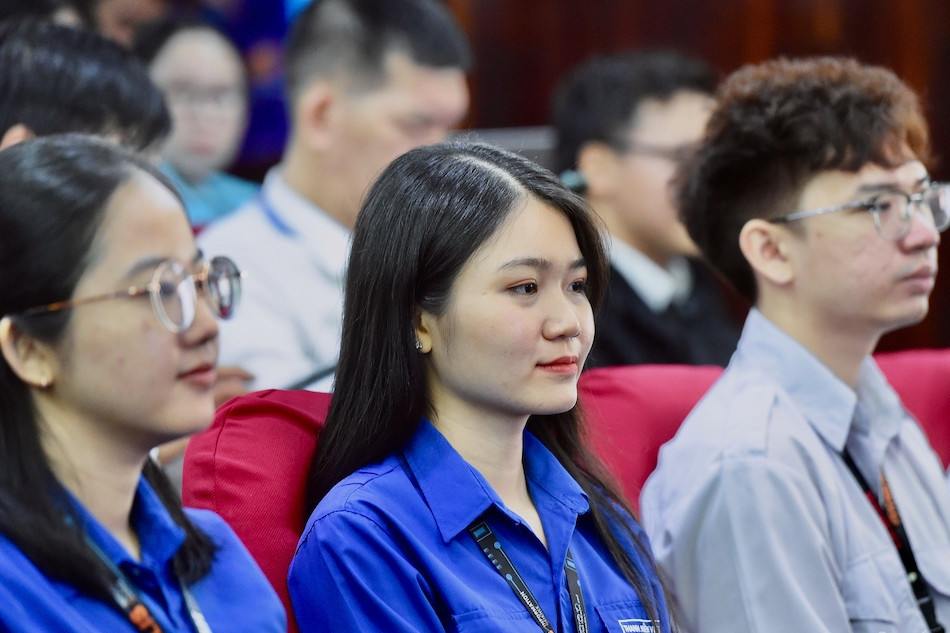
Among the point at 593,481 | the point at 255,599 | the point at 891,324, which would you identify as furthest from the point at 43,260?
the point at 891,324

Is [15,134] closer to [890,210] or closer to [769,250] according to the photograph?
[769,250]

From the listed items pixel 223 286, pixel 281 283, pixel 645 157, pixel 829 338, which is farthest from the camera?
pixel 645 157

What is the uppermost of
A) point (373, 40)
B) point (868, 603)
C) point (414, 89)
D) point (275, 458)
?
point (373, 40)

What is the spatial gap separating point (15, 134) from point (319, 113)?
1.15m

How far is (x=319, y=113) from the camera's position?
2.95 meters

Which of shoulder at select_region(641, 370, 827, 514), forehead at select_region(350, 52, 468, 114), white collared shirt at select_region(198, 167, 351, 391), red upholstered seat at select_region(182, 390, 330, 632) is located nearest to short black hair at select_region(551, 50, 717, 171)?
forehead at select_region(350, 52, 468, 114)

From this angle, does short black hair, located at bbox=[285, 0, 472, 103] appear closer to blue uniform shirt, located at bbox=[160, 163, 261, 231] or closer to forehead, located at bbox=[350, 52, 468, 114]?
forehead, located at bbox=[350, 52, 468, 114]

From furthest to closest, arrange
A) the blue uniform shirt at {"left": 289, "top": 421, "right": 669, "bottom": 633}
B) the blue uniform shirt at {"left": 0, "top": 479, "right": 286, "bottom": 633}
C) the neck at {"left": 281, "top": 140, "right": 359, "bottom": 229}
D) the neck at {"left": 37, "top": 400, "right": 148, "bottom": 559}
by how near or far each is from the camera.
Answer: the neck at {"left": 281, "top": 140, "right": 359, "bottom": 229}, the blue uniform shirt at {"left": 289, "top": 421, "right": 669, "bottom": 633}, the neck at {"left": 37, "top": 400, "right": 148, "bottom": 559}, the blue uniform shirt at {"left": 0, "top": 479, "right": 286, "bottom": 633}

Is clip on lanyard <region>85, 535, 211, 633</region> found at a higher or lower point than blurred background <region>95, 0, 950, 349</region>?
lower

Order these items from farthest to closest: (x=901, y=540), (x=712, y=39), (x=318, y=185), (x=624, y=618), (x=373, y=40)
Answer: (x=712, y=39) < (x=373, y=40) < (x=318, y=185) < (x=901, y=540) < (x=624, y=618)

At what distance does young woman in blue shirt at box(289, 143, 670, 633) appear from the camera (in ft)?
4.59

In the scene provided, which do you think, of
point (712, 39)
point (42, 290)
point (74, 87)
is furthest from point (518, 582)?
point (712, 39)

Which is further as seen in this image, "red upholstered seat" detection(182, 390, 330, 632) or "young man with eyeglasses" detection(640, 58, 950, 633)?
"young man with eyeglasses" detection(640, 58, 950, 633)

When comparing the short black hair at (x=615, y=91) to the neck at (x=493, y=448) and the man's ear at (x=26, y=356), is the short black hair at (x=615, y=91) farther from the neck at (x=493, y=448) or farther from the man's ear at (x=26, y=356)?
the man's ear at (x=26, y=356)
